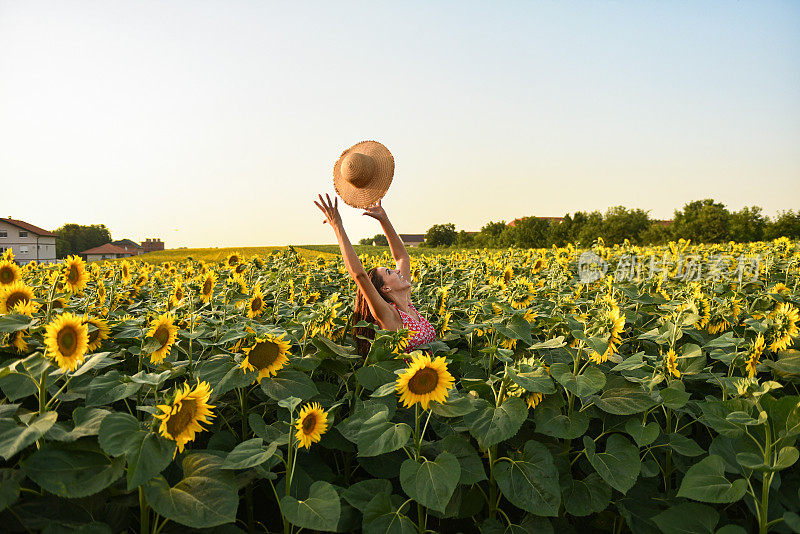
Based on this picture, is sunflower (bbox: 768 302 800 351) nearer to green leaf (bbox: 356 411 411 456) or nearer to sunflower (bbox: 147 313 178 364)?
green leaf (bbox: 356 411 411 456)

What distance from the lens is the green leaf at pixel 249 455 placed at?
1.65m

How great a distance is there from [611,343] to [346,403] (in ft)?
4.67

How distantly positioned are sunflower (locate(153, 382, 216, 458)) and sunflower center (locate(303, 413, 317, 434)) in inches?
14.2

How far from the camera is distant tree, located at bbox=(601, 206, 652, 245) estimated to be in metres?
82.4

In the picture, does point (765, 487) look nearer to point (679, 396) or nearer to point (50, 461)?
point (679, 396)

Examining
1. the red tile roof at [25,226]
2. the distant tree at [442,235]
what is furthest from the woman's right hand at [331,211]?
the distant tree at [442,235]

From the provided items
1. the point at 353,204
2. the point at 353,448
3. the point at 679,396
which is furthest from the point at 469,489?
the point at 353,204

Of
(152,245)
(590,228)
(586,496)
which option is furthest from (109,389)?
(590,228)

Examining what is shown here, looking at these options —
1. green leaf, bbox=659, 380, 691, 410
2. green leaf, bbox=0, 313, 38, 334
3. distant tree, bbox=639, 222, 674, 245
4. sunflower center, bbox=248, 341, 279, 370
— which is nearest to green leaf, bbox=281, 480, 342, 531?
sunflower center, bbox=248, 341, 279, 370

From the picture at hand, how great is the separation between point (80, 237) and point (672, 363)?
103184 mm

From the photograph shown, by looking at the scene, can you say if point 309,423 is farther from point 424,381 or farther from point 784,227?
point 784,227

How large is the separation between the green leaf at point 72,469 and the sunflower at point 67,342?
354 millimetres

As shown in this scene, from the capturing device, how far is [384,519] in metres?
1.81

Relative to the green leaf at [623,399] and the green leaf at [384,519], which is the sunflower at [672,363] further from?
the green leaf at [384,519]
